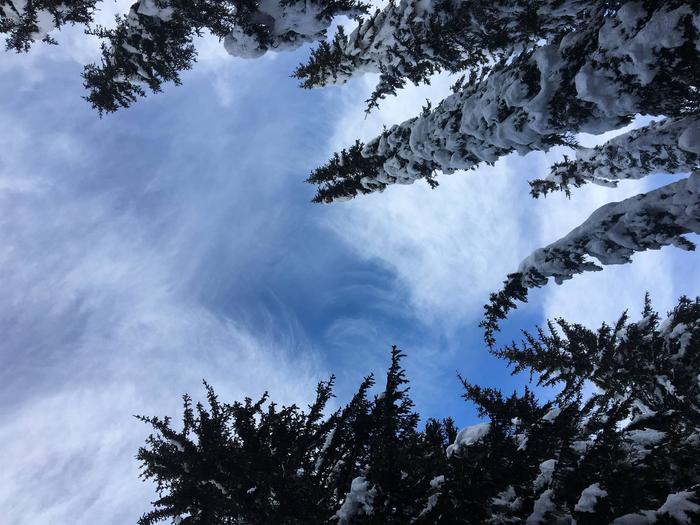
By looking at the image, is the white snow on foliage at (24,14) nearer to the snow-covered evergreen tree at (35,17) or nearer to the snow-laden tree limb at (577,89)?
the snow-covered evergreen tree at (35,17)

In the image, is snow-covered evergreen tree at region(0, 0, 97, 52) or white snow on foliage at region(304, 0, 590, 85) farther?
snow-covered evergreen tree at region(0, 0, 97, 52)

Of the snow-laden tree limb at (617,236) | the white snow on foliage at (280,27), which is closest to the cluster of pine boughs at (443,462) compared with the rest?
the snow-laden tree limb at (617,236)

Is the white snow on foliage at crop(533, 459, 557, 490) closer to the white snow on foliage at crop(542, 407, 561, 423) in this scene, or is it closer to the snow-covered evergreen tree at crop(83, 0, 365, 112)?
the white snow on foliage at crop(542, 407, 561, 423)

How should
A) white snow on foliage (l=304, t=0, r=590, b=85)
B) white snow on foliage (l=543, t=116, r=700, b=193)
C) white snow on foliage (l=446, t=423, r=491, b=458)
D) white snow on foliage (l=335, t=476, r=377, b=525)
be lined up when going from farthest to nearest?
white snow on foliage (l=304, t=0, r=590, b=85) → white snow on foliage (l=543, t=116, r=700, b=193) → white snow on foliage (l=446, t=423, r=491, b=458) → white snow on foliage (l=335, t=476, r=377, b=525)

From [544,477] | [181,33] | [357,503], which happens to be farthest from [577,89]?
[181,33]

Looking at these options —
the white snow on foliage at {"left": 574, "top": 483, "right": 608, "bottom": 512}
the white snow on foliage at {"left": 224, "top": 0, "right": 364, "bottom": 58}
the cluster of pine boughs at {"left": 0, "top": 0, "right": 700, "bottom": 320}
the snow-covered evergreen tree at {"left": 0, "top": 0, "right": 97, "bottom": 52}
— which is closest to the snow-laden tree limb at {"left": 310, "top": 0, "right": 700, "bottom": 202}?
the cluster of pine boughs at {"left": 0, "top": 0, "right": 700, "bottom": 320}

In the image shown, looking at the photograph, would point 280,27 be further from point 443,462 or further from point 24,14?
point 443,462

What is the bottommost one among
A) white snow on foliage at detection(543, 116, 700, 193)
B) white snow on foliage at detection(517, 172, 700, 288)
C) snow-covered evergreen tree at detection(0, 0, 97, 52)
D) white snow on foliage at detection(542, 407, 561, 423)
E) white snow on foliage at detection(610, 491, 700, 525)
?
white snow on foliage at detection(610, 491, 700, 525)

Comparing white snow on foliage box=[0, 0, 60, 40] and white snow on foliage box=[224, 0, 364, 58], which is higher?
white snow on foliage box=[0, 0, 60, 40]
